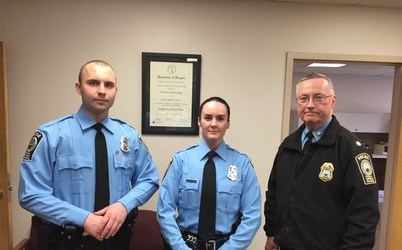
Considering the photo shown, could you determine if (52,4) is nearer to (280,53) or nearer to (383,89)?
(280,53)

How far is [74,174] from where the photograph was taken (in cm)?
129

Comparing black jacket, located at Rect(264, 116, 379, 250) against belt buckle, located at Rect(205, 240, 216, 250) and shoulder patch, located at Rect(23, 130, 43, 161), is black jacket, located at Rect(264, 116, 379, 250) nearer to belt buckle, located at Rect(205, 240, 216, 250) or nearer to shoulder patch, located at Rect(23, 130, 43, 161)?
belt buckle, located at Rect(205, 240, 216, 250)

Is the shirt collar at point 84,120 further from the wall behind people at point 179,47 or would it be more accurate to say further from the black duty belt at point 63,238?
the wall behind people at point 179,47

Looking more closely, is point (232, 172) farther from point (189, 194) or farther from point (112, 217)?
point (112, 217)

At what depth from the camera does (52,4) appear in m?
2.18

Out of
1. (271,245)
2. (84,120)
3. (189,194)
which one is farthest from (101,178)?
(271,245)

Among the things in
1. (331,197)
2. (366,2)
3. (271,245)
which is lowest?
(271,245)

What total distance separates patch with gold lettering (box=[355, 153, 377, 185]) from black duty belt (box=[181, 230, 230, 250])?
735mm

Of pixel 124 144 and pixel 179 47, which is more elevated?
pixel 179 47

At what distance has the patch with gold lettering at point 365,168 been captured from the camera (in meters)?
1.28

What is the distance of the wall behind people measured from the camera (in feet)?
7.22

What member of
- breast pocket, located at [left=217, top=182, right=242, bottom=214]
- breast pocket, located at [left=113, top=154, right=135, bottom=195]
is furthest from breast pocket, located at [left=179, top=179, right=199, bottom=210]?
breast pocket, located at [left=113, top=154, right=135, bottom=195]

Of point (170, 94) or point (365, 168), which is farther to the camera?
point (170, 94)

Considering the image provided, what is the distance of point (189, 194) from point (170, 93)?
1.06 m
